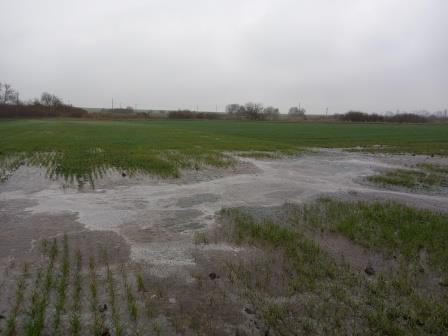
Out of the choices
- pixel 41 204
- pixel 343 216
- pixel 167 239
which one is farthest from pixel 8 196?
pixel 343 216

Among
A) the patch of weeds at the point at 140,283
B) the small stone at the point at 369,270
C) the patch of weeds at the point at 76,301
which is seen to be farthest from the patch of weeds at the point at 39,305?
the small stone at the point at 369,270

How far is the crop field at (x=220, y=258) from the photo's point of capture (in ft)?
12.3

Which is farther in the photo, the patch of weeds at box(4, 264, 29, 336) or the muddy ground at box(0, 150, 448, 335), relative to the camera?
the muddy ground at box(0, 150, 448, 335)

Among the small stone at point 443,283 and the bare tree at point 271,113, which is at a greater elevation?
the bare tree at point 271,113

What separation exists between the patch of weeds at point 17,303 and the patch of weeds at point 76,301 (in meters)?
0.62

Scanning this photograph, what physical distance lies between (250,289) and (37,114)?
105 m

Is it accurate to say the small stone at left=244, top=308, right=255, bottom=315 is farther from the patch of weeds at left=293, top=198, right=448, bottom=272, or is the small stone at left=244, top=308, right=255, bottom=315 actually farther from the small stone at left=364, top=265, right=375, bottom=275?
the patch of weeds at left=293, top=198, right=448, bottom=272

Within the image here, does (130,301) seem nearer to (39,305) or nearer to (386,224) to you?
(39,305)

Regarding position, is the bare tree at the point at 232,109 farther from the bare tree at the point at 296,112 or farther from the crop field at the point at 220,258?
the crop field at the point at 220,258

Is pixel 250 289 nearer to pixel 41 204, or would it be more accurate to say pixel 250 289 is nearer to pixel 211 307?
pixel 211 307

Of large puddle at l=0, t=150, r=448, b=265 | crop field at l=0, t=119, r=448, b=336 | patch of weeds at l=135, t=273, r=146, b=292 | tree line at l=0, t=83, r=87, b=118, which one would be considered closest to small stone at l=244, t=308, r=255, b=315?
crop field at l=0, t=119, r=448, b=336

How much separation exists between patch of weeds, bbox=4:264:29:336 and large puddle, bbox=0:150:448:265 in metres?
1.65

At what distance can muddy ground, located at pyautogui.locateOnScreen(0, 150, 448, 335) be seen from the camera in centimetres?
408

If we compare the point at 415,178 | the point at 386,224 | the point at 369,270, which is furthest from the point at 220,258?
the point at 415,178
